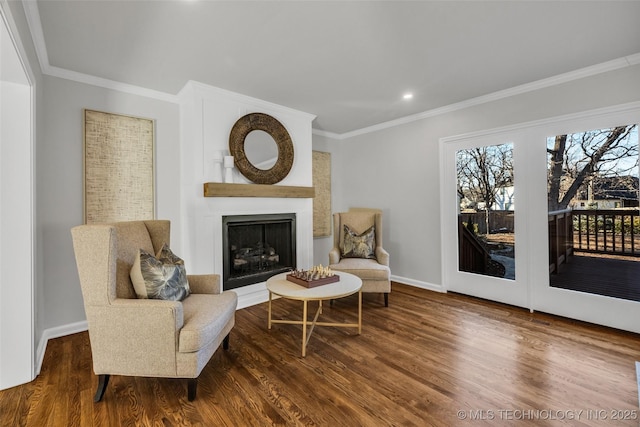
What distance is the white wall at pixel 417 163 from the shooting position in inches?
115

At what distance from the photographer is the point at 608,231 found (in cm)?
279

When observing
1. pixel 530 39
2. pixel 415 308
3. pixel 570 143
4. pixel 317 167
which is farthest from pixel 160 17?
pixel 570 143

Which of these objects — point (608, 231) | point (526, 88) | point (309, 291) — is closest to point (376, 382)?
point (309, 291)

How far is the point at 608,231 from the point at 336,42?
3.00 meters

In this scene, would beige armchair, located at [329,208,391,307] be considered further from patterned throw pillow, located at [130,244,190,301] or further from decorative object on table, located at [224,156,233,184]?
patterned throw pillow, located at [130,244,190,301]

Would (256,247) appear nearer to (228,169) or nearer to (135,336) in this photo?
(228,169)

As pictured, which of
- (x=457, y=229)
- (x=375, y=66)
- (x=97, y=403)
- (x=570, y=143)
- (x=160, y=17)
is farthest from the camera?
(x=457, y=229)

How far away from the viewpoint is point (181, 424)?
160 cm

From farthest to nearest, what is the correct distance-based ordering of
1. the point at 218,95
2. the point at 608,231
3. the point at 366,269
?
the point at 366,269 < the point at 218,95 < the point at 608,231

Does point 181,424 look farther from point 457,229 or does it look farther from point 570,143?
point 570,143

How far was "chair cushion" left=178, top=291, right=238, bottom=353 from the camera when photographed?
1.75 m

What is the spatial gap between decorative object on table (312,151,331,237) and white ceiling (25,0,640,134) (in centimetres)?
165

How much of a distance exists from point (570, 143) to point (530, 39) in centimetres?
126

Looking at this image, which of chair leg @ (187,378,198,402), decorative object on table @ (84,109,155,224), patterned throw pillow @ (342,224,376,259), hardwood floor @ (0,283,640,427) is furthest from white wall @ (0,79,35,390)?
patterned throw pillow @ (342,224,376,259)
